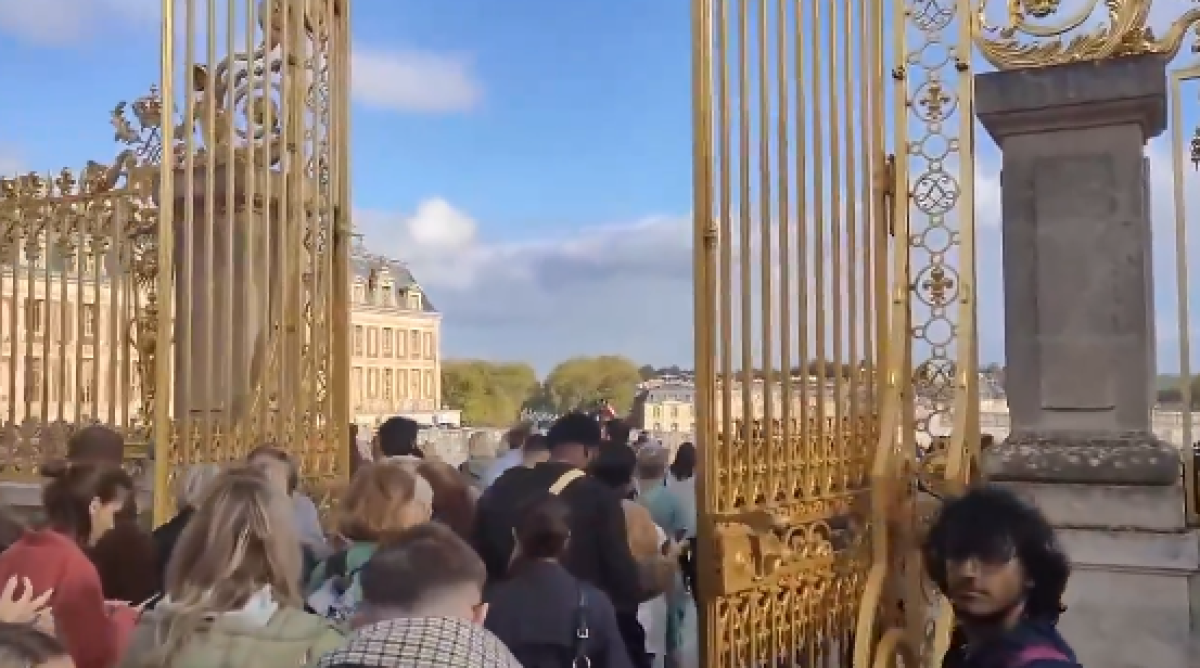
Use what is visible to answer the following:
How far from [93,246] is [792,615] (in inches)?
224

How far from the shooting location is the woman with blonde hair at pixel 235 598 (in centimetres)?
254

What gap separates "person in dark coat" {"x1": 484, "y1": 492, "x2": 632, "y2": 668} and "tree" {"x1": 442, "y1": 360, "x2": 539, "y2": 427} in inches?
2229

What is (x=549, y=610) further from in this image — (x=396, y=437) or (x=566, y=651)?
(x=396, y=437)

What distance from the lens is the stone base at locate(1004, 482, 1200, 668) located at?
4742 mm

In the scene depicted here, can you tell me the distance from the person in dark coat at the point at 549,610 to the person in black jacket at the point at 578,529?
0.78 m

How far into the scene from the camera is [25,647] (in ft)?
6.24

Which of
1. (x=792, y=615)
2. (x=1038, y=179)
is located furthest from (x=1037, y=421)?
(x=792, y=615)

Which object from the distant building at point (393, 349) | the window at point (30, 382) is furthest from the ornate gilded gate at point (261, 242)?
the distant building at point (393, 349)

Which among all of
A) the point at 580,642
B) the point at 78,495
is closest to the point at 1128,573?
the point at 580,642

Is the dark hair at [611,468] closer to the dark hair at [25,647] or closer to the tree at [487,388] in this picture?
the dark hair at [25,647]

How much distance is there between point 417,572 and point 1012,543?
1193 millimetres

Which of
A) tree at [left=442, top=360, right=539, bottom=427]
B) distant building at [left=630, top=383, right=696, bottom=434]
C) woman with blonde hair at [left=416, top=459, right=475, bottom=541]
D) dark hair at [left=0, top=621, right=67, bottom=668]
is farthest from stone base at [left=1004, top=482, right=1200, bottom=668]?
tree at [left=442, top=360, right=539, bottom=427]

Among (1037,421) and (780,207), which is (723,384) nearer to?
(780,207)

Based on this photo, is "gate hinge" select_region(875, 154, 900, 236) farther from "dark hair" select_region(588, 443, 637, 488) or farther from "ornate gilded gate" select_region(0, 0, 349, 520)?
"ornate gilded gate" select_region(0, 0, 349, 520)
